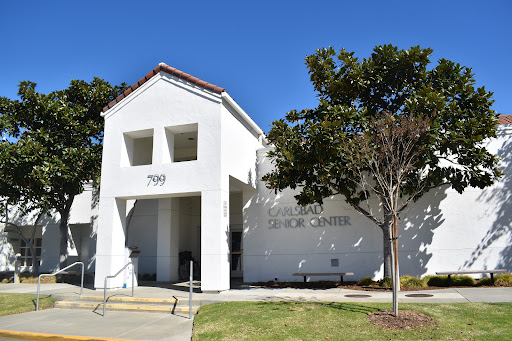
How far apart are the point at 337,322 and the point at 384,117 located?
578cm

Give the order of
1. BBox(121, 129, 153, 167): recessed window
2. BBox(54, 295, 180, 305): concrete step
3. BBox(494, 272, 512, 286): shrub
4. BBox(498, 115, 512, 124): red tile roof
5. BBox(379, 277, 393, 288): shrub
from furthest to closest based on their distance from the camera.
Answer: BBox(498, 115, 512, 124): red tile roof, BBox(121, 129, 153, 167): recessed window, BBox(379, 277, 393, 288): shrub, BBox(494, 272, 512, 286): shrub, BBox(54, 295, 180, 305): concrete step

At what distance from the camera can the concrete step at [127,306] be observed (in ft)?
35.8

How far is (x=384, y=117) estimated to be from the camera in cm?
1110

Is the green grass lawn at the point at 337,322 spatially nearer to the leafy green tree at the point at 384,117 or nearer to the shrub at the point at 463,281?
the leafy green tree at the point at 384,117

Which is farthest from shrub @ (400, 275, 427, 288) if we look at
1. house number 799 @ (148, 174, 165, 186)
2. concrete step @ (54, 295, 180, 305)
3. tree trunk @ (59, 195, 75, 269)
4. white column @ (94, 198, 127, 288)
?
tree trunk @ (59, 195, 75, 269)

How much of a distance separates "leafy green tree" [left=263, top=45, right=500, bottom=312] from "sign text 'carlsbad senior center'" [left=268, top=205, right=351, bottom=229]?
203cm

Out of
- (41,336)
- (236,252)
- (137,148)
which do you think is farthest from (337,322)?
(137,148)

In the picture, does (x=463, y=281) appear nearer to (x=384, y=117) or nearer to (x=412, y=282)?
(x=412, y=282)

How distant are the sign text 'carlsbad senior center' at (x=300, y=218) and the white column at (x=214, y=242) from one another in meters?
3.27

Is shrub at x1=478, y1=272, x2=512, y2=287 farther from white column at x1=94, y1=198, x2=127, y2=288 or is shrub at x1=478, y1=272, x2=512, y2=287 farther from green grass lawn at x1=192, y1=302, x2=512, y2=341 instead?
white column at x1=94, y1=198, x2=127, y2=288

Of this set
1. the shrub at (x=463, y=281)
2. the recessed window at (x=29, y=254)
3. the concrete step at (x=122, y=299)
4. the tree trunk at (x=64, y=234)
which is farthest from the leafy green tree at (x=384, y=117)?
the recessed window at (x=29, y=254)

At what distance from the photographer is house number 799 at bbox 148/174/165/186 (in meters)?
14.0

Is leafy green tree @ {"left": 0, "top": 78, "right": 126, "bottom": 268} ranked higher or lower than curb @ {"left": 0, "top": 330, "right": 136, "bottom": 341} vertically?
higher

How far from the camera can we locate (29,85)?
659 inches
